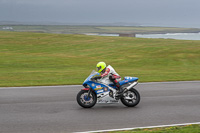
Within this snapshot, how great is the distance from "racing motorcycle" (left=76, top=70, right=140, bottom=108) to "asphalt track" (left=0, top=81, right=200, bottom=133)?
0.78ft

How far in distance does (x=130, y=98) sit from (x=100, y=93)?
1080mm

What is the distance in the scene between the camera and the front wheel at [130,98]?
34.4 ft

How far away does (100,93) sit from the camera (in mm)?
10266

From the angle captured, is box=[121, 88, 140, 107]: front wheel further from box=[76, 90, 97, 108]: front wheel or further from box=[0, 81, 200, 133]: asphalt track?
box=[76, 90, 97, 108]: front wheel

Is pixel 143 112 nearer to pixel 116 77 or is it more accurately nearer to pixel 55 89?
pixel 116 77

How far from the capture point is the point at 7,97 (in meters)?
12.1

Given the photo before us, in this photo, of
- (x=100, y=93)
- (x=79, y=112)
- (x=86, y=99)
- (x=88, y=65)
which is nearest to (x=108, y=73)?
(x=100, y=93)

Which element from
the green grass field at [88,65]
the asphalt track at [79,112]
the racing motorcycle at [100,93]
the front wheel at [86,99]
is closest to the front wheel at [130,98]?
the racing motorcycle at [100,93]

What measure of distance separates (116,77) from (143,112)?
150 centimetres

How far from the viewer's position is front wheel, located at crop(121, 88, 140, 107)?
10.5 metres

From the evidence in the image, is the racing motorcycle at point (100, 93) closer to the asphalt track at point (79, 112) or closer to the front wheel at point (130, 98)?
the front wheel at point (130, 98)

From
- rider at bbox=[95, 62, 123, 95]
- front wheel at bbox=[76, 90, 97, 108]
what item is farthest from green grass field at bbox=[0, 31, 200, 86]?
Answer: rider at bbox=[95, 62, 123, 95]

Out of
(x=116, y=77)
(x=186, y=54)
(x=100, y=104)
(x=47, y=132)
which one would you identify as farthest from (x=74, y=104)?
(x=186, y=54)

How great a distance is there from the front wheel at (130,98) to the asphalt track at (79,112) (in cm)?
17
